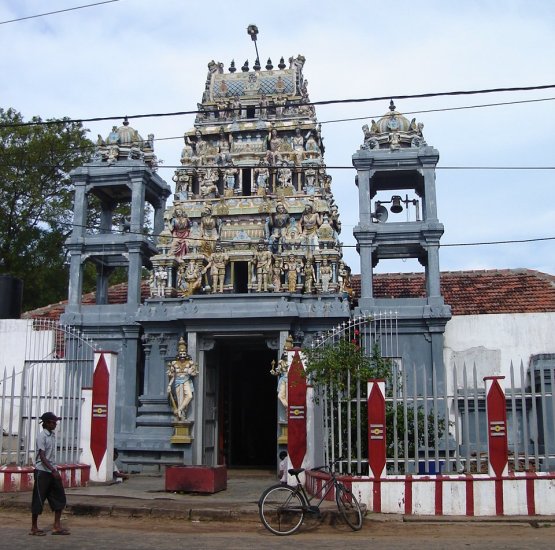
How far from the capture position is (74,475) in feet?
43.7

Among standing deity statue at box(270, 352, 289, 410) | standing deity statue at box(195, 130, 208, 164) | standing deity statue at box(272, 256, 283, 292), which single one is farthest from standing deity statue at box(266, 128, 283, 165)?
standing deity statue at box(270, 352, 289, 410)

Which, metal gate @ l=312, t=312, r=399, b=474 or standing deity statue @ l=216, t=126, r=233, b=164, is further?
standing deity statue @ l=216, t=126, r=233, b=164

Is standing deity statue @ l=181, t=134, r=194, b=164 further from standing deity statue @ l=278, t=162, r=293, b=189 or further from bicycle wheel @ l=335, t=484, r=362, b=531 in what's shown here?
bicycle wheel @ l=335, t=484, r=362, b=531

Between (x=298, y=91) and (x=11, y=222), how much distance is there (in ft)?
43.1

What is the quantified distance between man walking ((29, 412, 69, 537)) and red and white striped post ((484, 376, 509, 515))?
19.9ft

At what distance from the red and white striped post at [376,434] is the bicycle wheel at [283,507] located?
1788 millimetres

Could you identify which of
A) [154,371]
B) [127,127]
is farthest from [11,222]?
[154,371]

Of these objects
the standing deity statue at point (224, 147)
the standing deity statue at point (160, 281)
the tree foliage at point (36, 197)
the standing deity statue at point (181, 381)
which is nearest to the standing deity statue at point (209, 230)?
Result: the standing deity statue at point (160, 281)

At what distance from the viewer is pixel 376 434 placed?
36.3 ft

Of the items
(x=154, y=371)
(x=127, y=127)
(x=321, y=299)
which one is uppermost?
(x=127, y=127)

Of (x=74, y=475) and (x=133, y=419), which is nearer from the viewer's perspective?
(x=74, y=475)

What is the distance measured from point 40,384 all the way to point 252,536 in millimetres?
5691

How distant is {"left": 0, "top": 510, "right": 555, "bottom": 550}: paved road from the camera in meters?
8.49

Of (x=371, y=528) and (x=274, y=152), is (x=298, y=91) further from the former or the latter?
(x=371, y=528)
